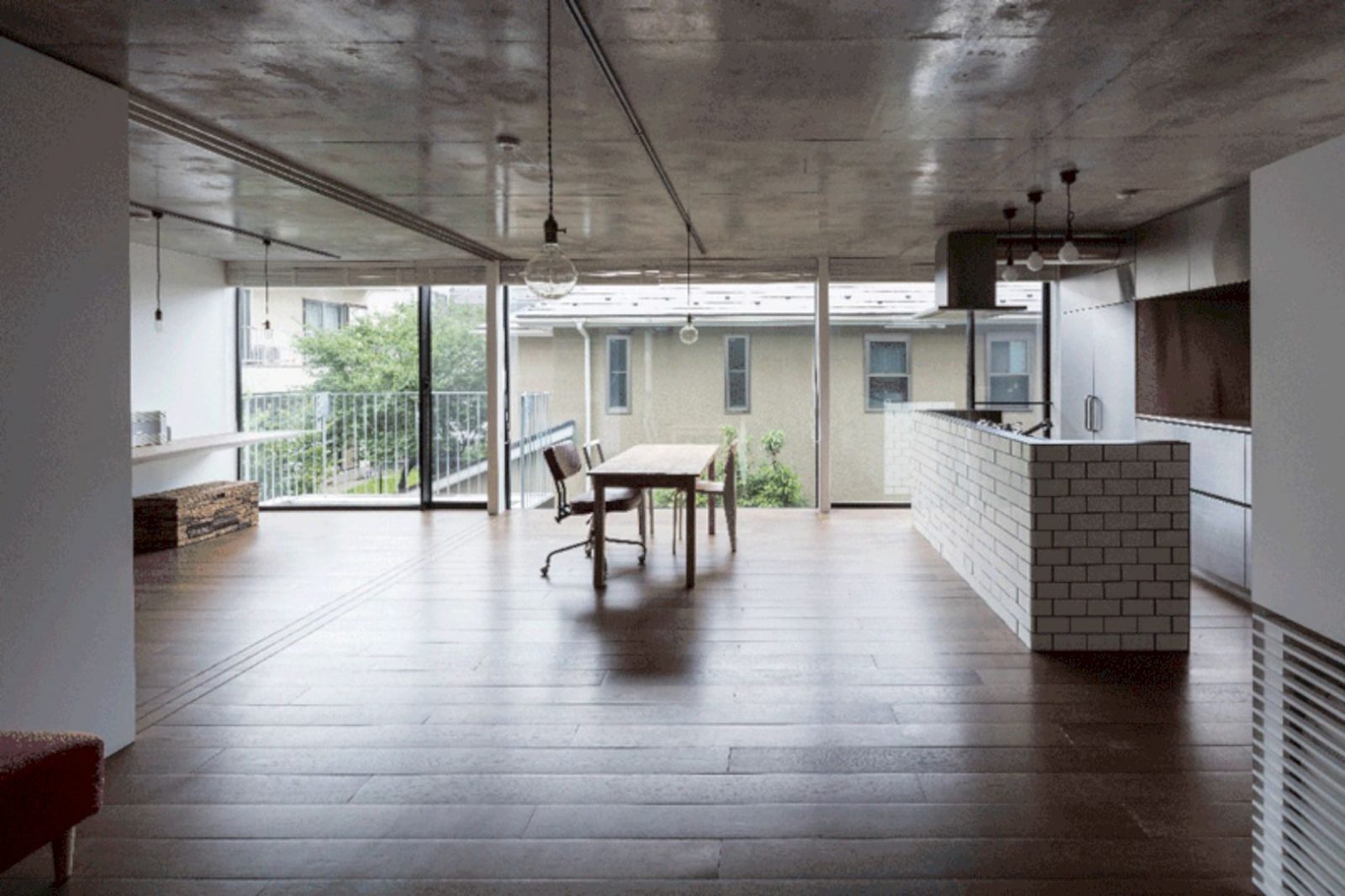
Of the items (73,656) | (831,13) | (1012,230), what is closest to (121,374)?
(73,656)

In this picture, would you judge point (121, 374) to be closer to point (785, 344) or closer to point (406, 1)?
point (406, 1)

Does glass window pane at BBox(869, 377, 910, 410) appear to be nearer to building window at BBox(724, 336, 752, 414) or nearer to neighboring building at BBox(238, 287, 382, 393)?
building window at BBox(724, 336, 752, 414)

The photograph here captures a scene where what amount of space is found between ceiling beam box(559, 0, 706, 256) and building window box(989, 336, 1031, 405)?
396 centimetres

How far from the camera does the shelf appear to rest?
6.95 m

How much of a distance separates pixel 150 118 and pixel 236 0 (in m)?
1.45

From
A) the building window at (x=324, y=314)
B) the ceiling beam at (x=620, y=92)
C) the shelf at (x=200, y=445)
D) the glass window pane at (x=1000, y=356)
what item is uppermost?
the ceiling beam at (x=620, y=92)

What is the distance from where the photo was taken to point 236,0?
117 inches

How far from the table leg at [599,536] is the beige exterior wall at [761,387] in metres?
3.92

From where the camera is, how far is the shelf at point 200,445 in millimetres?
6949

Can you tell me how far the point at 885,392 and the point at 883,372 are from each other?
182 mm

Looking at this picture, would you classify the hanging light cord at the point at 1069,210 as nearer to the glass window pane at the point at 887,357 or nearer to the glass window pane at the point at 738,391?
the glass window pane at the point at 887,357

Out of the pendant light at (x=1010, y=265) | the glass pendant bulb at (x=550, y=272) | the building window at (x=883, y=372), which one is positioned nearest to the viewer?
the glass pendant bulb at (x=550, y=272)

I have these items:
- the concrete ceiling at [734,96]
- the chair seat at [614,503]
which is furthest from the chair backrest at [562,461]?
the concrete ceiling at [734,96]

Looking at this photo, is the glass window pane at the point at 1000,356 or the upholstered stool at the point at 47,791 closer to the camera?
the upholstered stool at the point at 47,791
